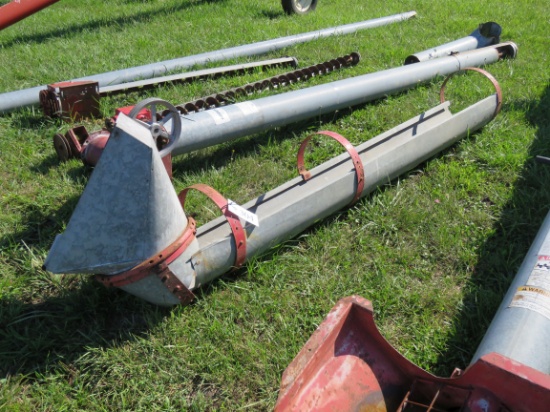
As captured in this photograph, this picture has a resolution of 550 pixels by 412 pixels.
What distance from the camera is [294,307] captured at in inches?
96.7

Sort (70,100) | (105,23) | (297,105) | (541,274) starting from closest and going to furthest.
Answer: (541,274), (297,105), (70,100), (105,23)

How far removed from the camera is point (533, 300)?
2.06 metres

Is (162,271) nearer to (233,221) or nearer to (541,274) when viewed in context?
(233,221)

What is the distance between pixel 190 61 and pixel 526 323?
3907 millimetres

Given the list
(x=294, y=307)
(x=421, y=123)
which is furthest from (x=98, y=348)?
(x=421, y=123)

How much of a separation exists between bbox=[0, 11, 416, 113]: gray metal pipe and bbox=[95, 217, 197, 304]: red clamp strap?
2443 mm

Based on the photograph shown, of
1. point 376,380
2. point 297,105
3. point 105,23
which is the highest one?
point 105,23

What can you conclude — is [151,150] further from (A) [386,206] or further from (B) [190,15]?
(B) [190,15]

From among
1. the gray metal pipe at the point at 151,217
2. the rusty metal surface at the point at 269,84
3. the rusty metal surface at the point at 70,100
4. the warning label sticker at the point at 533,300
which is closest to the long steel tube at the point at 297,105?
the gray metal pipe at the point at 151,217

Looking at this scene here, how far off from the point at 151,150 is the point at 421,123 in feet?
6.90

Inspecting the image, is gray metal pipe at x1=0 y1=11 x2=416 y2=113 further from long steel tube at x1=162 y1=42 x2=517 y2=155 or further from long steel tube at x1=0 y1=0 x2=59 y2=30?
long steel tube at x1=162 y1=42 x2=517 y2=155

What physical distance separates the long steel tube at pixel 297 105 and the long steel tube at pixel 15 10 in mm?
2873

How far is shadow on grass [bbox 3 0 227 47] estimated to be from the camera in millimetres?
5770

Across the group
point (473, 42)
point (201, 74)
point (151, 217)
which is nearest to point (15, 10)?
point (201, 74)
